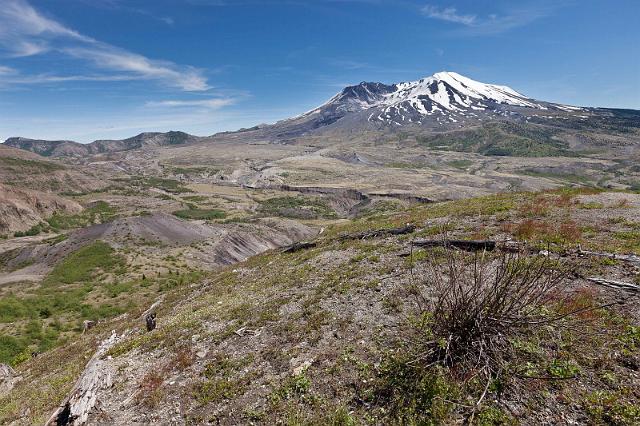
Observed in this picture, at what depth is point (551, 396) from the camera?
26.6 ft

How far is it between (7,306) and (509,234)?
49.3m

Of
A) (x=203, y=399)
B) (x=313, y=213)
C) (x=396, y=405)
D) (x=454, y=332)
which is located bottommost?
(x=313, y=213)

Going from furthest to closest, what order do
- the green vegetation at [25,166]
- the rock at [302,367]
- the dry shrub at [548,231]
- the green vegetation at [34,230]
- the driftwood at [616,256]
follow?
the green vegetation at [25,166] → the green vegetation at [34,230] → the dry shrub at [548,231] → the driftwood at [616,256] → the rock at [302,367]

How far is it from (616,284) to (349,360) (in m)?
9.30

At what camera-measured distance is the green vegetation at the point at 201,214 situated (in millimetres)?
109363

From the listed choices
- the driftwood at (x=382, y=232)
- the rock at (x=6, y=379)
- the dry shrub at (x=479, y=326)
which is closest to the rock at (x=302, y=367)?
the dry shrub at (x=479, y=326)

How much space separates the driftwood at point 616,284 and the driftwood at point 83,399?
54.2 feet

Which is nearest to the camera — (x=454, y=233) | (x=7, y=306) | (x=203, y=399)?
(x=203, y=399)

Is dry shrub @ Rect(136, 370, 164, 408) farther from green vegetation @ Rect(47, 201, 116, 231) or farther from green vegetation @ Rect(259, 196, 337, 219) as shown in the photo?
green vegetation @ Rect(259, 196, 337, 219)

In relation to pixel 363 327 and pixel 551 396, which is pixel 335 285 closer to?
pixel 363 327

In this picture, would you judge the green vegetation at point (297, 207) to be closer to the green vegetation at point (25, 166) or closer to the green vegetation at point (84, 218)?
the green vegetation at point (84, 218)

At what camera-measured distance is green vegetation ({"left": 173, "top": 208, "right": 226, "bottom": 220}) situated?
109 metres

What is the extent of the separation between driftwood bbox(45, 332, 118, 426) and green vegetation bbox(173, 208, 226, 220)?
99.1 meters

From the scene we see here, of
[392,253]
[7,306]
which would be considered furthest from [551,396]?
[7,306]
